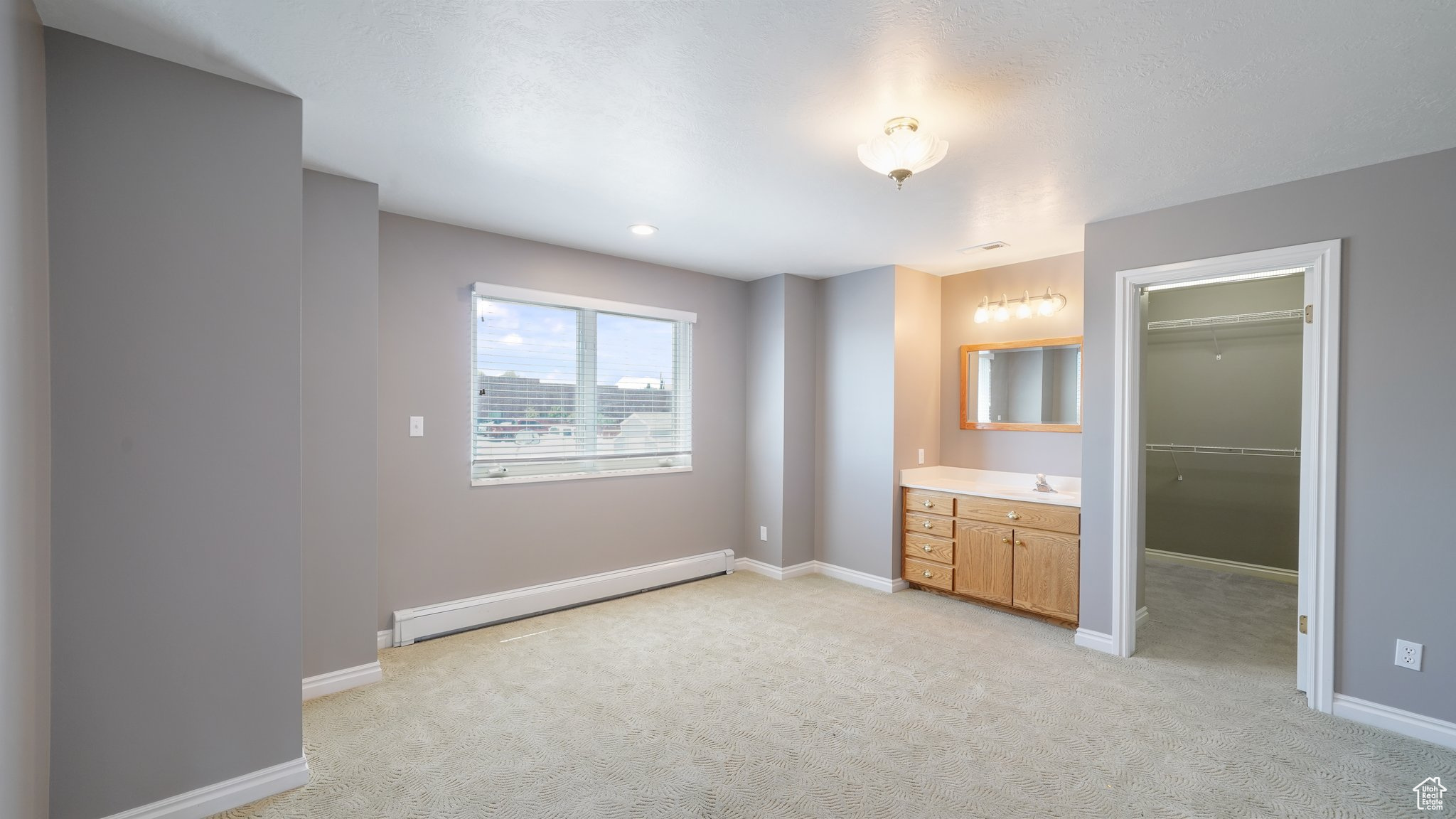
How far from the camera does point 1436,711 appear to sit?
8.46ft

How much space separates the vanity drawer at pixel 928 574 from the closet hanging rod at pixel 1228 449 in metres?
2.67

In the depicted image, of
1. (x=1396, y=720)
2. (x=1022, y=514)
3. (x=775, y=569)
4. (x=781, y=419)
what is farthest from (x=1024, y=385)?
(x=1396, y=720)

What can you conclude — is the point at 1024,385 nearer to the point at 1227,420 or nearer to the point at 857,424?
the point at 857,424

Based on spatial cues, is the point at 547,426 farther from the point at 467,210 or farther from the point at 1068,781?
the point at 1068,781

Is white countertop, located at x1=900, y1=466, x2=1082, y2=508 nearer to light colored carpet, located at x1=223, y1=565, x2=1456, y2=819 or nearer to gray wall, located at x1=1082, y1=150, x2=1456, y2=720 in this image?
light colored carpet, located at x1=223, y1=565, x2=1456, y2=819

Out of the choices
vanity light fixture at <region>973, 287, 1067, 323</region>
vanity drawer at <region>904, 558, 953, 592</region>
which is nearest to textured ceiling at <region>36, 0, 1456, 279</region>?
vanity light fixture at <region>973, 287, 1067, 323</region>

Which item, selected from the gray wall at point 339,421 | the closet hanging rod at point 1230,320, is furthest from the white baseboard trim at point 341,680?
the closet hanging rod at point 1230,320

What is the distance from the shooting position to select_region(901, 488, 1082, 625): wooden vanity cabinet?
3877 mm

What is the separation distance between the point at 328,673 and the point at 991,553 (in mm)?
3856

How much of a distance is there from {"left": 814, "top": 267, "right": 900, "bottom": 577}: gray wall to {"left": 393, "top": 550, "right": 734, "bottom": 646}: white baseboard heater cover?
95 cm

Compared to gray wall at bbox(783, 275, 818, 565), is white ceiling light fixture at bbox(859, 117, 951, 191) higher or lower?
higher

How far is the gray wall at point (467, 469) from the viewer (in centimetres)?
357

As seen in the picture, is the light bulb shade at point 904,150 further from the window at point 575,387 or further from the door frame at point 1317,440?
the window at point 575,387

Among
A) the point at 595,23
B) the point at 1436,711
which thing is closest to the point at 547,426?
the point at 595,23
